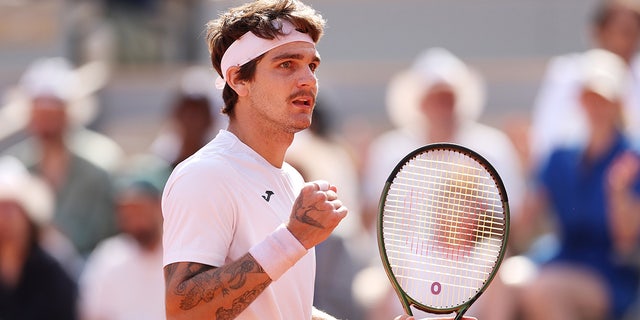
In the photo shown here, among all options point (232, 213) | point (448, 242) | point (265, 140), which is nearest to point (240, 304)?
point (232, 213)

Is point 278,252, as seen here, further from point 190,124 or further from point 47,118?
point 47,118

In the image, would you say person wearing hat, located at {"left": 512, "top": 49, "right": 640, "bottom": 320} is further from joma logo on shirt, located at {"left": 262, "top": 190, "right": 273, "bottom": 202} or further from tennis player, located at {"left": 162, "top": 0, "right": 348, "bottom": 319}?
joma logo on shirt, located at {"left": 262, "top": 190, "right": 273, "bottom": 202}

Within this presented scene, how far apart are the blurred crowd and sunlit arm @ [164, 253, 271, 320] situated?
2.62 meters

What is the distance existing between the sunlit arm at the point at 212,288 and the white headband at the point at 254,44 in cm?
57

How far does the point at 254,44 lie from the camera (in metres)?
3.32

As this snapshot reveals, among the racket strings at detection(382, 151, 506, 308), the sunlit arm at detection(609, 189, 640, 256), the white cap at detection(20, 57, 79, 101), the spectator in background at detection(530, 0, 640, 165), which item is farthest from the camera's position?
the white cap at detection(20, 57, 79, 101)

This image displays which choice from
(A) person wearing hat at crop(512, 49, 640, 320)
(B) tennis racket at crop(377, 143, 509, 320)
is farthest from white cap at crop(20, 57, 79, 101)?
(B) tennis racket at crop(377, 143, 509, 320)

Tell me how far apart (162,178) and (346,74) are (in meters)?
3.00

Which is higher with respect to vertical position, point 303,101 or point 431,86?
point 431,86

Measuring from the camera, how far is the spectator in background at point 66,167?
25.9ft

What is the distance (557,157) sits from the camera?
659cm

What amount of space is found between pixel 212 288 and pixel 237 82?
2.04 ft

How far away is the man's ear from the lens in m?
3.36

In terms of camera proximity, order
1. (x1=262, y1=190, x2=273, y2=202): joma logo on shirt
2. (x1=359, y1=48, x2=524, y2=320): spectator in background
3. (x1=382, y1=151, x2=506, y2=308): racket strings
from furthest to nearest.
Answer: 1. (x1=359, y1=48, x2=524, y2=320): spectator in background
2. (x1=382, y1=151, x2=506, y2=308): racket strings
3. (x1=262, y1=190, x2=273, y2=202): joma logo on shirt
